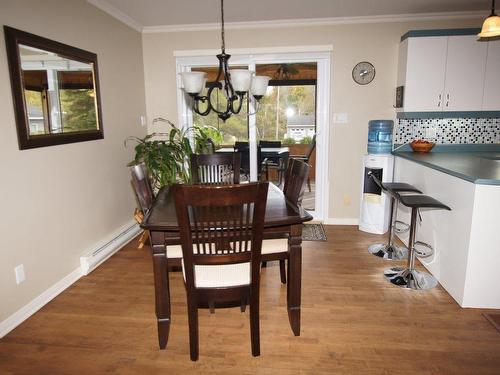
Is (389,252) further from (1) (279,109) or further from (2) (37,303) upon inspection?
(2) (37,303)

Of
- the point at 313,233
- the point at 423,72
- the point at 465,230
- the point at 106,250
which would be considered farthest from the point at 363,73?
the point at 106,250

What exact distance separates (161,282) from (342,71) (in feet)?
10.9

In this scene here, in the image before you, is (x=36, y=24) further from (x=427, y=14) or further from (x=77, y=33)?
(x=427, y=14)

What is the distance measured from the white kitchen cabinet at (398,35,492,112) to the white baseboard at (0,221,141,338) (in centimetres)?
345

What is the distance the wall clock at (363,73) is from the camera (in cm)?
407

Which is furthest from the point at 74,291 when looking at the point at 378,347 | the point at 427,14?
the point at 427,14

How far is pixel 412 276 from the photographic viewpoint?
9.36 feet

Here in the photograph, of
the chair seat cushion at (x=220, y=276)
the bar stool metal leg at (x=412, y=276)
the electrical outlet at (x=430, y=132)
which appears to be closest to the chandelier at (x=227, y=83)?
the chair seat cushion at (x=220, y=276)

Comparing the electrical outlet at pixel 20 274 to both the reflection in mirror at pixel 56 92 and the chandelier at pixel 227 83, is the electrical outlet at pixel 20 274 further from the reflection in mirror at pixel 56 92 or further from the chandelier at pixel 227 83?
the chandelier at pixel 227 83

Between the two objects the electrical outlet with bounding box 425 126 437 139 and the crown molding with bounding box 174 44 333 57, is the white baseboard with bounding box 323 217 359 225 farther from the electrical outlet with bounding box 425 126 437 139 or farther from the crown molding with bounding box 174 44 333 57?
the crown molding with bounding box 174 44 333 57

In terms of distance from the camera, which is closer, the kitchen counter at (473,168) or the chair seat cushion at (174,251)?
the chair seat cushion at (174,251)

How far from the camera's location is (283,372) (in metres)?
1.87

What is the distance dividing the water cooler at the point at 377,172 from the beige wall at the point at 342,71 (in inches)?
9.8

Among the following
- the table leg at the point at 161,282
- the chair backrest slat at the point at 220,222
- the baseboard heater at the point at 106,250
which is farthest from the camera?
the baseboard heater at the point at 106,250
